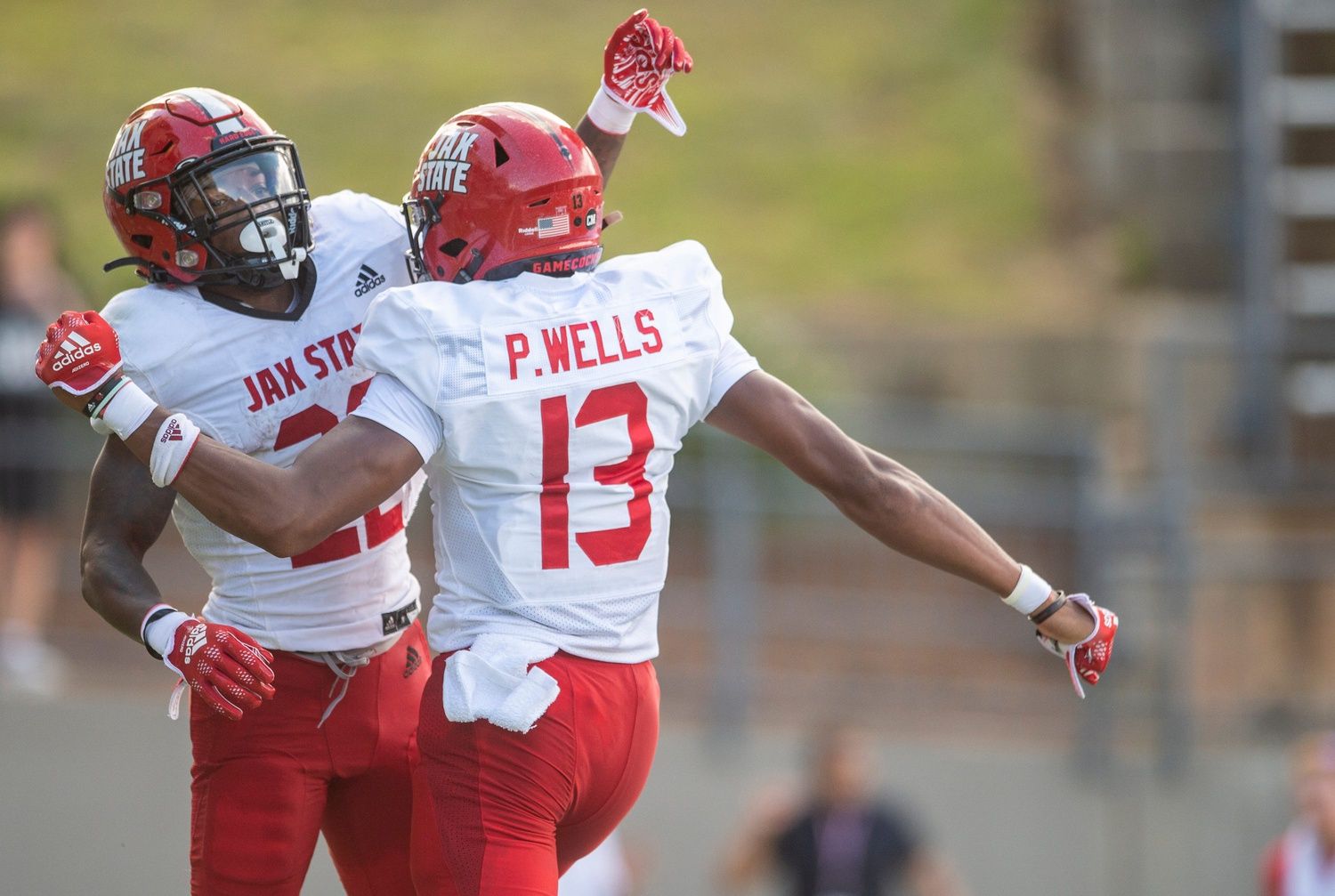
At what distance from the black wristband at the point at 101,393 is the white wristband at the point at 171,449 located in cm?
13

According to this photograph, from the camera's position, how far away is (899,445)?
855 centimetres

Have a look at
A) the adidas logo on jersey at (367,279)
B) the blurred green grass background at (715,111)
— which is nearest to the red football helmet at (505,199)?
the adidas logo on jersey at (367,279)

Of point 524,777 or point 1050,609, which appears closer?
point 524,777

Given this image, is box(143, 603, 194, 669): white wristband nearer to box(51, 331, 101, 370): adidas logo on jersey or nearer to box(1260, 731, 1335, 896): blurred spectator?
box(51, 331, 101, 370): adidas logo on jersey

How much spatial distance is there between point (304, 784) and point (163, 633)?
0.50m

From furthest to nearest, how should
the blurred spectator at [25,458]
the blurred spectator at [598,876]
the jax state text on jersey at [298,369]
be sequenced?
the blurred spectator at [25,458]
the blurred spectator at [598,876]
the jax state text on jersey at [298,369]

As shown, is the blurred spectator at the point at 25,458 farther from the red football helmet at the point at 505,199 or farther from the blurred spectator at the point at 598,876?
the red football helmet at the point at 505,199

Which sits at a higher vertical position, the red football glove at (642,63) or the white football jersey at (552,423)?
the red football glove at (642,63)

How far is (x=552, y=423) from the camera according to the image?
119 inches

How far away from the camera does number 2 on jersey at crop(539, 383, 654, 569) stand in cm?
302

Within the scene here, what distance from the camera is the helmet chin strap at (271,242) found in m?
3.30

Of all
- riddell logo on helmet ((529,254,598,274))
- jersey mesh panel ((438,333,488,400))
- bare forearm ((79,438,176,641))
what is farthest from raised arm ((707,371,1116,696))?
bare forearm ((79,438,176,641))

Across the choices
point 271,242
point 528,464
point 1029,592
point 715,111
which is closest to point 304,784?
point 528,464

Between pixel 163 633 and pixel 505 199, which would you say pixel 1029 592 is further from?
pixel 163 633
